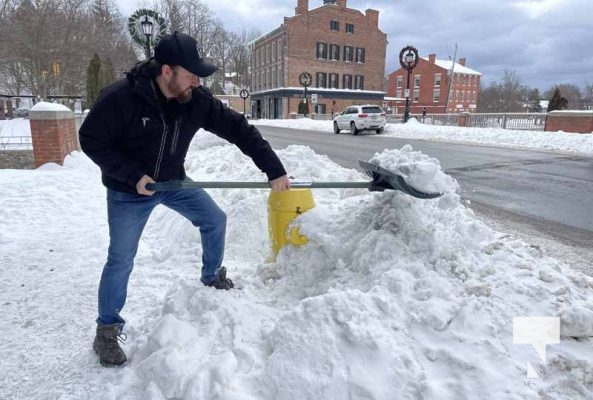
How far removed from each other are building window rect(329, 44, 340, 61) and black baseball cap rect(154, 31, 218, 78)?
5023 centimetres

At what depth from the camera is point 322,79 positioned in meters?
49.6

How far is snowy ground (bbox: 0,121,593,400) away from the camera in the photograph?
6.67ft

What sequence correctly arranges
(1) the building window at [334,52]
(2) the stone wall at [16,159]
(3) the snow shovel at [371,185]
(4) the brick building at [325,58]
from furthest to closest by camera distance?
(1) the building window at [334,52], (4) the brick building at [325,58], (2) the stone wall at [16,159], (3) the snow shovel at [371,185]

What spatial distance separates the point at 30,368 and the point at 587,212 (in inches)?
252

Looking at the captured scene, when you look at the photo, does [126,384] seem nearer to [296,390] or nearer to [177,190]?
[296,390]

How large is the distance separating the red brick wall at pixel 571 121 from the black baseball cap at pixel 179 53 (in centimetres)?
1873

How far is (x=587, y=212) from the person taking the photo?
5.92 meters

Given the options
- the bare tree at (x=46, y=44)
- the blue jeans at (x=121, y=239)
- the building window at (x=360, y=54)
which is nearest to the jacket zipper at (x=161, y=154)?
the blue jeans at (x=121, y=239)

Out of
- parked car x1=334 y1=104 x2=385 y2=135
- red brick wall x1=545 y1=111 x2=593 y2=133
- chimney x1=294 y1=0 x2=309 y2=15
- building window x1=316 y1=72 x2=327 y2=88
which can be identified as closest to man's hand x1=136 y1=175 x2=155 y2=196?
red brick wall x1=545 y1=111 x2=593 y2=133

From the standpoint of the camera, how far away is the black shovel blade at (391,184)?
2.92m

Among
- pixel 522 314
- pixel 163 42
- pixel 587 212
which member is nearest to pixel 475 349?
pixel 522 314

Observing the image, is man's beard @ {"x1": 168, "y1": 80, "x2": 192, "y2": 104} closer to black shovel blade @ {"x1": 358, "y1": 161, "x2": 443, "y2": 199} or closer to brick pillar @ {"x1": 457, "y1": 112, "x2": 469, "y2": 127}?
black shovel blade @ {"x1": 358, "y1": 161, "x2": 443, "y2": 199}

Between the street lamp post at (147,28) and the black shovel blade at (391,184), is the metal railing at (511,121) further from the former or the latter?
the black shovel blade at (391,184)

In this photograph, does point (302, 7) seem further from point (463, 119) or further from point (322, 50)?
point (463, 119)
